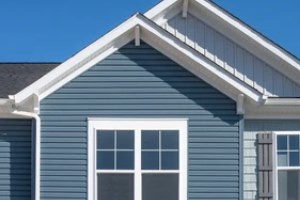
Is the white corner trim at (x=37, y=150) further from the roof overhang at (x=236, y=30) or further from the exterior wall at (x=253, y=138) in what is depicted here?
the exterior wall at (x=253, y=138)

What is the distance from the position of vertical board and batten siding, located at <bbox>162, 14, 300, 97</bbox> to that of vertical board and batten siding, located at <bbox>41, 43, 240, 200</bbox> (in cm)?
105

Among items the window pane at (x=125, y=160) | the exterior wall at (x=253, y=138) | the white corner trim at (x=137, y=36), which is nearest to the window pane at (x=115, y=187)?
the window pane at (x=125, y=160)

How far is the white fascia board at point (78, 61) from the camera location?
12.4 metres

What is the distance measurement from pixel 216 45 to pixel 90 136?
10.3ft

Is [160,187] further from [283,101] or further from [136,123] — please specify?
[283,101]

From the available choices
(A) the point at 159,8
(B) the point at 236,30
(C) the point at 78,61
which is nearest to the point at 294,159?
(B) the point at 236,30

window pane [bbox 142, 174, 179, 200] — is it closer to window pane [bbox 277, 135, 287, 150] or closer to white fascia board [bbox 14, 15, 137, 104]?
window pane [bbox 277, 135, 287, 150]

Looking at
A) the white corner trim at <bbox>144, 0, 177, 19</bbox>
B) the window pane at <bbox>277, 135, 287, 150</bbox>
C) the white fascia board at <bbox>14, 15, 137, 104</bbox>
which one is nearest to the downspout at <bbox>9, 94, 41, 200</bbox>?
the white fascia board at <bbox>14, 15, 137, 104</bbox>

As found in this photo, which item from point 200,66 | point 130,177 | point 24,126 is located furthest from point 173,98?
point 24,126

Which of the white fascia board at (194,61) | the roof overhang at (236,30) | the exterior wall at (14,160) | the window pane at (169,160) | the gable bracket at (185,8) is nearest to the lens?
the white fascia board at (194,61)

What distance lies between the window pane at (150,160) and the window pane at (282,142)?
219 centimetres

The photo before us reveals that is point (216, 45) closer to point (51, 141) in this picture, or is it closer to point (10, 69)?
point (51, 141)

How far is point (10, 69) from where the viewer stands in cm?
1599

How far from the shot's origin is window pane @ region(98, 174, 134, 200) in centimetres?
1258
